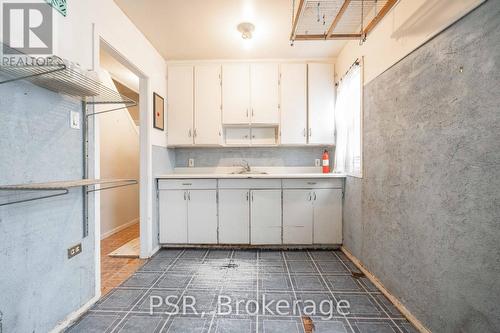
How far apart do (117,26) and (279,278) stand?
266 centimetres

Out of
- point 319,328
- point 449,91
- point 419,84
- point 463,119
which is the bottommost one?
point 319,328

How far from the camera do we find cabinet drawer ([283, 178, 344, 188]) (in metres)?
2.82

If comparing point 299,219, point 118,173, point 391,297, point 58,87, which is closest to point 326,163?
point 299,219

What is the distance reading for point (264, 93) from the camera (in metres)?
3.13

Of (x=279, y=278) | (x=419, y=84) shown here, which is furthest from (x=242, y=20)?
(x=279, y=278)

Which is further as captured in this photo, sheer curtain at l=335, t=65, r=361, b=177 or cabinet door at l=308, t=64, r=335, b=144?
cabinet door at l=308, t=64, r=335, b=144

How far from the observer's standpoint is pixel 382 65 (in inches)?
75.8

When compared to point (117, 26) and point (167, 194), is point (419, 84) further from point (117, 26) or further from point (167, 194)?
point (167, 194)

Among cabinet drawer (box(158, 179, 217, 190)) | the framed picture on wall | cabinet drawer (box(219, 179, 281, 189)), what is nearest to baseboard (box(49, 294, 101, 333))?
cabinet drawer (box(158, 179, 217, 190))

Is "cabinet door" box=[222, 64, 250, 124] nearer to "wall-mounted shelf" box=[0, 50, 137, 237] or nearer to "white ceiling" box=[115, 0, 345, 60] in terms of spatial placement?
"white ceiling" box=[115, 0, 345, 60]

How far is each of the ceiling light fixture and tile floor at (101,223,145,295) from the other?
2.63 metres

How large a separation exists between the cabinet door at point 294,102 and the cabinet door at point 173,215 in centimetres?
154

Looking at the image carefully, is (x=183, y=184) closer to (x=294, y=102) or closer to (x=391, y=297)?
(x=294, y=102)

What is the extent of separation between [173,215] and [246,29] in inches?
88.0
